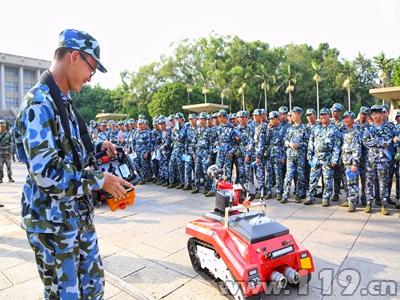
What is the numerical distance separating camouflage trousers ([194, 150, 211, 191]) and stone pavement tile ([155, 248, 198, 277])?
418 cm

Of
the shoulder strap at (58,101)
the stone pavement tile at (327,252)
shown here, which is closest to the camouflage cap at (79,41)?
the shoulder strap at (58,101)

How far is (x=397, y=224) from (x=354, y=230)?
915 millimetres

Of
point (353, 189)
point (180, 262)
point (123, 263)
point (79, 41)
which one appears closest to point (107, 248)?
point (123, 263)

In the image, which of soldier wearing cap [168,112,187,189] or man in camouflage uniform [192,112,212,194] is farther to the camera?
soldier wearing cap [168,112,187,189]

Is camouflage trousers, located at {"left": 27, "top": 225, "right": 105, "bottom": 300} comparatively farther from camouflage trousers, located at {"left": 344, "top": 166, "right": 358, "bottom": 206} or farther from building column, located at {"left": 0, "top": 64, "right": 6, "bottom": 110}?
building column, located at {"left": 0, "top": 64, "right": 6, "bottom": 110}

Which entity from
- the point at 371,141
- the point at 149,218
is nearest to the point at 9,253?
the point at 149,218

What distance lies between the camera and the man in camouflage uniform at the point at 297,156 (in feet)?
23.2

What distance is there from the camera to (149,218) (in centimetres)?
614

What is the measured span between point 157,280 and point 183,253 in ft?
2.52

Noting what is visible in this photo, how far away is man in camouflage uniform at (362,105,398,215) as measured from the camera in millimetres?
6066

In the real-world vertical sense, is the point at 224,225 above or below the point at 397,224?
above

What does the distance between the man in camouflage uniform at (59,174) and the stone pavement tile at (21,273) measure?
2.12 m

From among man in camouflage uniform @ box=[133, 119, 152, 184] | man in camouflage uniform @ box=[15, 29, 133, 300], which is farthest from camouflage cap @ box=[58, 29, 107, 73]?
man in camouflage uniform @ box=[133, 119, 152, 184]

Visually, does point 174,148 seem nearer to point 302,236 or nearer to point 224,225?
point 302,236
